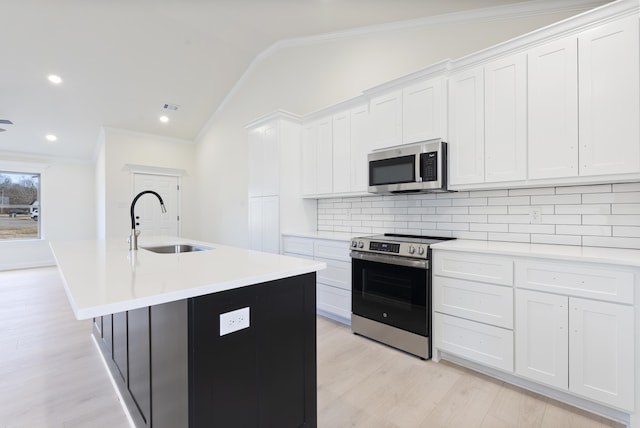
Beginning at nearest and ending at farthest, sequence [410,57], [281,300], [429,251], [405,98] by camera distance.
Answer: [281,300] → [429,251] → [405,98] → [410,57]

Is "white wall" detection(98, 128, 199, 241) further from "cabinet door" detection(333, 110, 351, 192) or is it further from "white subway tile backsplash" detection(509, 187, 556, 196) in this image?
"white subway tile backsplash" detection(509, 187, 556, 196)

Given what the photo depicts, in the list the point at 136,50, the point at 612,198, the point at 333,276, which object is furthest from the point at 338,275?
the point at 136,50

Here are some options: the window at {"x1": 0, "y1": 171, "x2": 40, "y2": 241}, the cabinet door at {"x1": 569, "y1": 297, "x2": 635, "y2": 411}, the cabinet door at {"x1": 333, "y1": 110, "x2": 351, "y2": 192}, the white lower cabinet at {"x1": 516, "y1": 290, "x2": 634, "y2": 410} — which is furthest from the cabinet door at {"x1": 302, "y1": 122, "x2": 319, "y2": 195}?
the window at {"x1": 0, "y1": 171, "x2": 40, "y2": 241}

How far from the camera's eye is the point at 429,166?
256 centimetres

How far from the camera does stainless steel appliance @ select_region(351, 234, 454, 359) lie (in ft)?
7.75

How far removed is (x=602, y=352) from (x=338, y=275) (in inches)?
80.8

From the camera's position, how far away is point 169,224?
6848 millimetres

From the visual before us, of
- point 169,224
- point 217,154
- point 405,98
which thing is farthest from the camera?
point 169,224

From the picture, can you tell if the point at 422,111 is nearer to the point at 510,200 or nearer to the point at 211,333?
the point at 510,200

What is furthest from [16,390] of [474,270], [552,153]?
[552,153]

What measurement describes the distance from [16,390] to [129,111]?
494 centimetres

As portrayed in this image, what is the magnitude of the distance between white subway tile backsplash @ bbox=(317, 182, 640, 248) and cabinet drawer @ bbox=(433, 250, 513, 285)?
1.90ft

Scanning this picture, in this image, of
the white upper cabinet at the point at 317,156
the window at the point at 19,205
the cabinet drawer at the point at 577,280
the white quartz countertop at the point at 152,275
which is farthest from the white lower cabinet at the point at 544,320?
the window at the point at 19,205

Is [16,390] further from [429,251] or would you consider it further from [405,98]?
[405,98]
